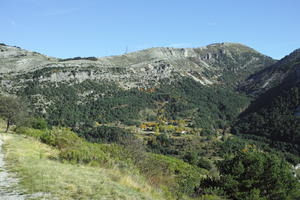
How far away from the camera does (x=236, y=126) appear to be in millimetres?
146375

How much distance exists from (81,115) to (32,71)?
5101 cm

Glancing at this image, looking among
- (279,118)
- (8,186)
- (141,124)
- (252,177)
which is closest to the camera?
(8,186)

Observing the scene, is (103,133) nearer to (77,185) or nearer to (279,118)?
(279,118)

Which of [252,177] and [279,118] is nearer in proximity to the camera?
[252,177]

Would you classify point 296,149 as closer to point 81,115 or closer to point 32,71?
point 81,115

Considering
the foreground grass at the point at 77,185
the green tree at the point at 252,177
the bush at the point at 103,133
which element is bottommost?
the bush at the point at 103,133

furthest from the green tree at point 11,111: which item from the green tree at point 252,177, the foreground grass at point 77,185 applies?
the green tree at point 252,177

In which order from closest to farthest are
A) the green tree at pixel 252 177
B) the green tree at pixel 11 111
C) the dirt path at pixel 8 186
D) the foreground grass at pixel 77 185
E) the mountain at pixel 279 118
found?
the dirt path at pixel 8 186, the foreground grass at pixel 77 185, the green tree at pixel 252 177, the green tree at pixel 11 111, the mountain at pixel 279 118

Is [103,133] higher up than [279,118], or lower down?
lower down

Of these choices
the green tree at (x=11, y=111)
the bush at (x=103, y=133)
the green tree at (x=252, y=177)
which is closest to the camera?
the green tree at (x=252, y=177)

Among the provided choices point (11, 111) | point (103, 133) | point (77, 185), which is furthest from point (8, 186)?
point (103, 133)

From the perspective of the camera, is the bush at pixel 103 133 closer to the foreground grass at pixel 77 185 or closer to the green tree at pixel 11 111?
the green tree at pixel 11 111

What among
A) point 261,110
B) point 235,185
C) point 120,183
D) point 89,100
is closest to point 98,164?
point 120,183

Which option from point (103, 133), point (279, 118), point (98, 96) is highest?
point (98, 96)
